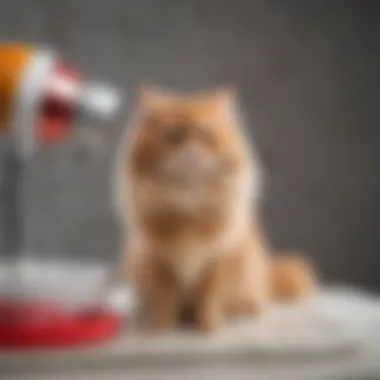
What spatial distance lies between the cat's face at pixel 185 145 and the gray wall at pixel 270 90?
15.3 inches

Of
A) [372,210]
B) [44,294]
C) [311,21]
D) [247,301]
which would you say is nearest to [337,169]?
[372,210]

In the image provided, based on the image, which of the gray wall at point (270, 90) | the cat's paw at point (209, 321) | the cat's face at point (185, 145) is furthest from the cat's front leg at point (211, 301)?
the gray wall at point (270, 90)

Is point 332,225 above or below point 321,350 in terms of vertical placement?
above

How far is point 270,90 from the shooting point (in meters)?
1.55

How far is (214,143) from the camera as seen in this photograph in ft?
3.48

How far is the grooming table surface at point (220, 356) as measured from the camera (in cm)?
84

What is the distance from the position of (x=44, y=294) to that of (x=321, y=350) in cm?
33

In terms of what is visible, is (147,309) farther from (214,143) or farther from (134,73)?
(134,73)

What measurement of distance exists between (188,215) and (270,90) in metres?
0.58

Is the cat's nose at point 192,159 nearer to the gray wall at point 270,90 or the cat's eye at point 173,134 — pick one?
the cat's eye at point 173,134

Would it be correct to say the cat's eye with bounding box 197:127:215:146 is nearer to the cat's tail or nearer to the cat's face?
the cat's face

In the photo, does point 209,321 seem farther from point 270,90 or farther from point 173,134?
point 270,90

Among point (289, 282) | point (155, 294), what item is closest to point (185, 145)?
point (155, 294)

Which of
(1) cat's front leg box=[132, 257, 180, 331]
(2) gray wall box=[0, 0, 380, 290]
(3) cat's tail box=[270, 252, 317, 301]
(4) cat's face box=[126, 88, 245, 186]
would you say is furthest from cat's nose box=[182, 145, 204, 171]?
(2) gray wall box=[0, 0, 380, 290]
